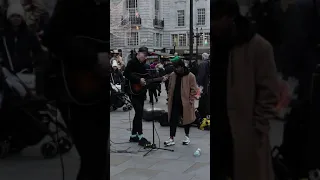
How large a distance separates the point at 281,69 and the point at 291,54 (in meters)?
0.12

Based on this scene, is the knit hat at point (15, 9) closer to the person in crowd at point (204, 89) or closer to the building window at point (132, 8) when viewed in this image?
the person in crowd at point (204, 89)

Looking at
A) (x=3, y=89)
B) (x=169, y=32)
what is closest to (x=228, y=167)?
(x=3, y=89)

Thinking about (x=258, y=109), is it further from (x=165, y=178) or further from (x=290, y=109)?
(x=165, y=178)

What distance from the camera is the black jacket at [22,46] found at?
2707mm

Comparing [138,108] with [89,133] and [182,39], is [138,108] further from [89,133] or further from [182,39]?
[182,39]

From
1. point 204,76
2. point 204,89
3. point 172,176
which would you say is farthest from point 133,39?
point 172,176

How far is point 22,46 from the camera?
8.89ft

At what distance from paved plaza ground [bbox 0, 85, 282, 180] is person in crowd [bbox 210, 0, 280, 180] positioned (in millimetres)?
138

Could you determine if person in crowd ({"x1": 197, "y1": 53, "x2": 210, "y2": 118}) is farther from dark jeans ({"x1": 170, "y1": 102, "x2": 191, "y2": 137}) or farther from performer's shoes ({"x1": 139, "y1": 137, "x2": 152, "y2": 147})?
performer's shoes ({"x1": 139, "y1": 137, "x2": 152, "y2": 147})

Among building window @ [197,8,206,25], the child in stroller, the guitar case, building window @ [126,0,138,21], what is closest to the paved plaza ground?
the guitar case

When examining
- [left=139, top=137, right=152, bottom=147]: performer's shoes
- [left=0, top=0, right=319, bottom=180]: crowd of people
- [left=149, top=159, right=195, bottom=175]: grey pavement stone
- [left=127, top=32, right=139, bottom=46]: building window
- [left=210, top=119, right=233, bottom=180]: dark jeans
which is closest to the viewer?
[left=0, top=0, right=319, bottom=180]: crowd of people

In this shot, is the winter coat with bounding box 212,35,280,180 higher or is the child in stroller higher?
the winter coat with bounding box 212,35,280,180

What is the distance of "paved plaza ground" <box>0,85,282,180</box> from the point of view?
9.19 feet

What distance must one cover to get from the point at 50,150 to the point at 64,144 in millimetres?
110
